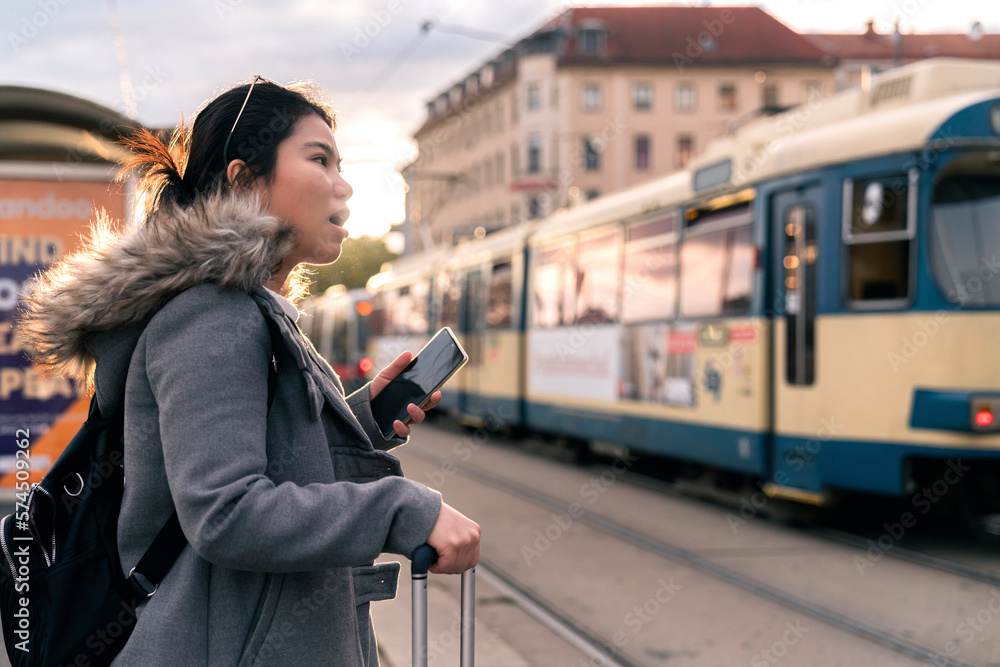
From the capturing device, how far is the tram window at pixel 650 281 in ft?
32.3

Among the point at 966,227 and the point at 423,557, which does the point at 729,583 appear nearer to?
the point at 966,227

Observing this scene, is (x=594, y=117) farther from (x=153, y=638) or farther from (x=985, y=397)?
(x=153, y=638)

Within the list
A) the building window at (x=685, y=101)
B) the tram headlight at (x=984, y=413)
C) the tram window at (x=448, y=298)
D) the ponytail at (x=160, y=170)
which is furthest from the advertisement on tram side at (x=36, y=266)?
the building window at (x=685, y=101)

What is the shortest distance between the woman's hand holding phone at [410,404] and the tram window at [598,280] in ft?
30.0

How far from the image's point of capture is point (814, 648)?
5023mm

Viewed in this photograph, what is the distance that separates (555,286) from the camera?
43.3 ft

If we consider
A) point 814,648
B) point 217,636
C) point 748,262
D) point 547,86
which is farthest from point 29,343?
point 547,86

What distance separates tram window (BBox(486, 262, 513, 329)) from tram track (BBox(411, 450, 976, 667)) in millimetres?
5360

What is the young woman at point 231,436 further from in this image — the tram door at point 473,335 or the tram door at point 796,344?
the tram door at point 473,335

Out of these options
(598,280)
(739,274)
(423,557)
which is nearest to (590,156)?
(598,280)

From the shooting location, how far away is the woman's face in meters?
1.67

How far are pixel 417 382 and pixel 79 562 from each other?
772 mm

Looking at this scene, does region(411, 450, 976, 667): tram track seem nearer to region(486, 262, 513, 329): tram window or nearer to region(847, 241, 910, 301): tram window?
region(847, 241, 910, 301): tram window

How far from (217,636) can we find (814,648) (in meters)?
4.23
